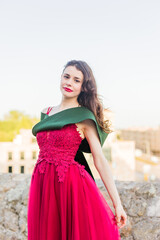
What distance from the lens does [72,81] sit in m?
1.58

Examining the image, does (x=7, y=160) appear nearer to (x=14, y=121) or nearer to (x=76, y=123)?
(x=14, y=121)

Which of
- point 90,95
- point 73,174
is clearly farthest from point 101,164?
point 90,95

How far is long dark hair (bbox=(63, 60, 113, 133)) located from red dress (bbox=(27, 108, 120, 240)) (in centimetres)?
18

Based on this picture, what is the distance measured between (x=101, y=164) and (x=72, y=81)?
511mm

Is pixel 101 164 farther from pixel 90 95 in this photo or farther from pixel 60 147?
pixel 90 95

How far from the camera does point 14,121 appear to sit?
39812mm

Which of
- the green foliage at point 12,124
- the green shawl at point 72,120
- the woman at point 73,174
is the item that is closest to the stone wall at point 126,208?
the woman at point 73,174

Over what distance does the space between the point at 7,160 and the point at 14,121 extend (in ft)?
36.2

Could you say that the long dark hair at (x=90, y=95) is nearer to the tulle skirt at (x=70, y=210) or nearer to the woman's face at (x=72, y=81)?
the woman's face at (x=72, y=81)

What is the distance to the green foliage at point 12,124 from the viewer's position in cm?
3475

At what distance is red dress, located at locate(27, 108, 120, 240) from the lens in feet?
4.59

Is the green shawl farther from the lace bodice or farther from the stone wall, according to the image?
the stone wall

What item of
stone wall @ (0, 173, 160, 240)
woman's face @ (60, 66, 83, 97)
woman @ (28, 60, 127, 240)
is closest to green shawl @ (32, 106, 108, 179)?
woman @ (28, 60, 127, 240)

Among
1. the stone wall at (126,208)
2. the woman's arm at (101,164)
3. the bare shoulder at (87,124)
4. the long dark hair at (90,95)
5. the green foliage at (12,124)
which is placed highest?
the green foliage at (12,124)
